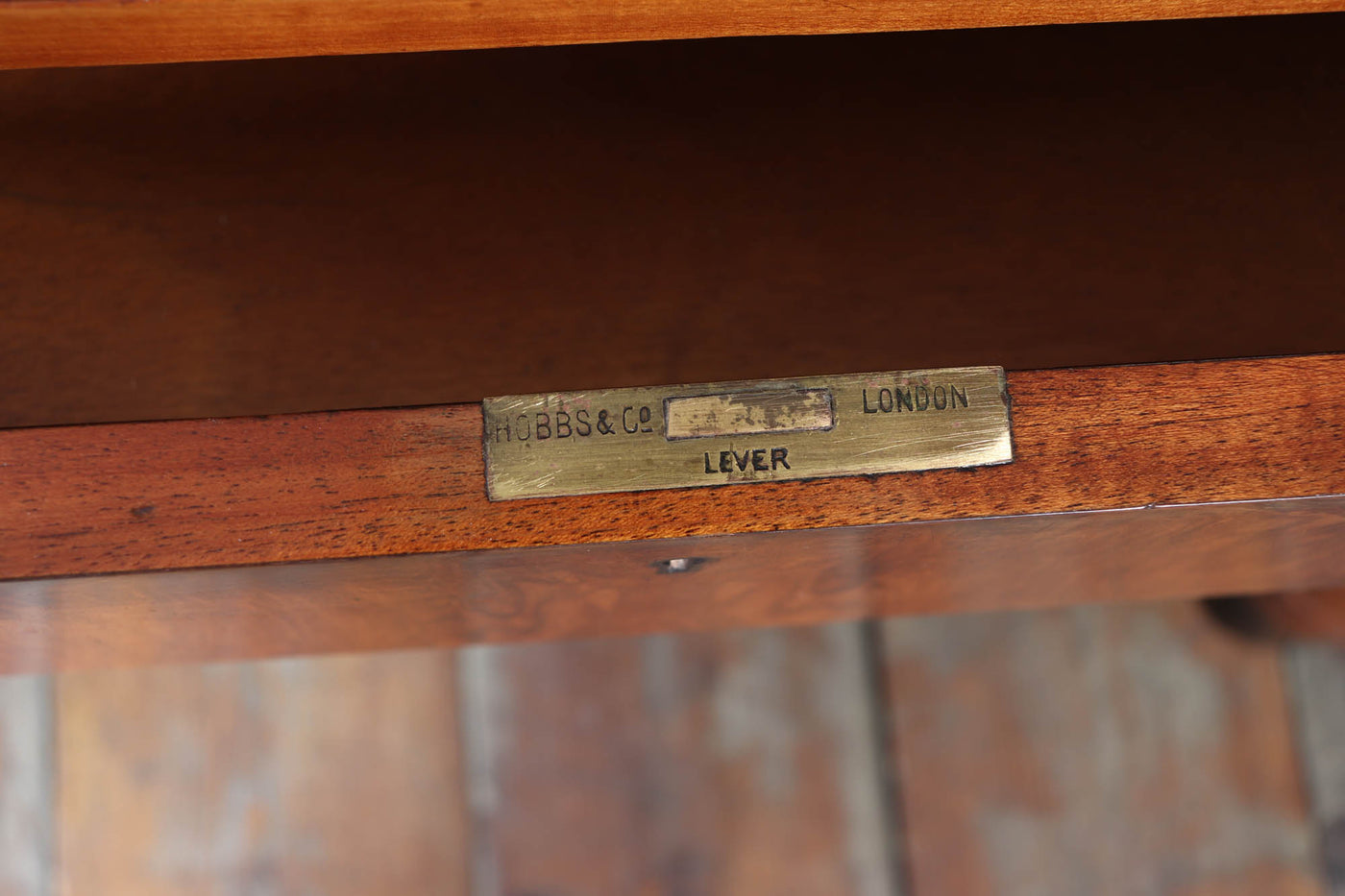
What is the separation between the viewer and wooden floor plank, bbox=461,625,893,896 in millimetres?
809

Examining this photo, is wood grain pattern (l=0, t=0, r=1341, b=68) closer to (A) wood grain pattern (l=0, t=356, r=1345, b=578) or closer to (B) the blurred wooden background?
(A) wood grain pattern (l=0, t=356, r=1345, b=578)

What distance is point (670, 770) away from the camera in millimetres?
820

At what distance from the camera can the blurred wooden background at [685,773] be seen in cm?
81

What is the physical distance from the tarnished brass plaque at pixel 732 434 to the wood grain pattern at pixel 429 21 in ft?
0.43

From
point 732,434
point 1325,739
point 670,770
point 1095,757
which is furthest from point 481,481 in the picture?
point 1325,739

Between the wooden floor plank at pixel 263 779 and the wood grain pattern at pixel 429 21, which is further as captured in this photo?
the wooden floor plank at pixel 263 779

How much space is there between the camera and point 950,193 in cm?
51

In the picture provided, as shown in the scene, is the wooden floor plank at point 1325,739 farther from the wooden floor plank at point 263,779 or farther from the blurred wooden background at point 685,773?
the wooden floor plank at point 263,779

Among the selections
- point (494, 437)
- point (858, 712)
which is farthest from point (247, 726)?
point (494, 437)

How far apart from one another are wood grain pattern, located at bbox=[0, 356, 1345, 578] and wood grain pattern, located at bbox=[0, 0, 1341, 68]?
5.3 inches

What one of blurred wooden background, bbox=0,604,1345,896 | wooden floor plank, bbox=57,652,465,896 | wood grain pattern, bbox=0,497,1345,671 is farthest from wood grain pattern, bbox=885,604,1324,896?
wooden floor plank, bbox=57,652,465,896

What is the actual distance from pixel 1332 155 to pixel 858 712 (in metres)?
0.50

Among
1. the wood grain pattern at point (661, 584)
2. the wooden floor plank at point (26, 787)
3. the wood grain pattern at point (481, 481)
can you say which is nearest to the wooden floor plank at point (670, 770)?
the wood grain pattern at point (661, 584)

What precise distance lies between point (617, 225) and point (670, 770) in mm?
468
